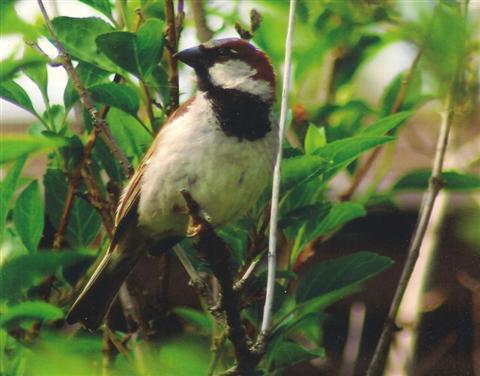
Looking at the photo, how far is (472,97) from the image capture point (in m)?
1.50

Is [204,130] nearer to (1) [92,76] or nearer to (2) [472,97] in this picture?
(1) [92,76]

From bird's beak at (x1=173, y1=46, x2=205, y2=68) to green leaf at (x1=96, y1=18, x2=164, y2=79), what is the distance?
14 centimetres

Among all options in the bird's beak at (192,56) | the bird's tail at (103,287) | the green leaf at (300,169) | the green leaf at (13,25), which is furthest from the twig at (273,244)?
the green leaf at (13,25)

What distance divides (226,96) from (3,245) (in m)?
0.50

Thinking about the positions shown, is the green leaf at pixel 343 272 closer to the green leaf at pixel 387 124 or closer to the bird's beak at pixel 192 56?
the green leaf at pixel 387 124

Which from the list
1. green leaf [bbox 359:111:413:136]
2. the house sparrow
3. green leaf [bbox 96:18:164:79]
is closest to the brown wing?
the house sparrow

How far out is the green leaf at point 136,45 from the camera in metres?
1.33

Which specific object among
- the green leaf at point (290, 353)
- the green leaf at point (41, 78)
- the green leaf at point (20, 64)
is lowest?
the green leaf at point (290, 353)

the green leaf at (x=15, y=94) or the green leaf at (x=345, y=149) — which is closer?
the green leaf at (x=345, y=149)

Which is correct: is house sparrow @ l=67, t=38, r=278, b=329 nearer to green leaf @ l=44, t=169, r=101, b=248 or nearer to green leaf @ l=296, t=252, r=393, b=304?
green leaf @ l=44, t=169, r=101, b=248

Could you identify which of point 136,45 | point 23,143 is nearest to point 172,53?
point 136,45

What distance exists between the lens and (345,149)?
1.30 m

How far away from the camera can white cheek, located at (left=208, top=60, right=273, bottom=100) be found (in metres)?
1.62

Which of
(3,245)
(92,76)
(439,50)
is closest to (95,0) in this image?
(92,76)
